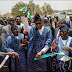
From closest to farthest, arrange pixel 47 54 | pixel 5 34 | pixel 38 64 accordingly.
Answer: pixel 47 54, pixel 38 64, pixel 5 34

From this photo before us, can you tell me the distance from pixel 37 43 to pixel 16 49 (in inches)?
26.2

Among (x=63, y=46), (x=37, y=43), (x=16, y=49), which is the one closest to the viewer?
(x=63, y=46)

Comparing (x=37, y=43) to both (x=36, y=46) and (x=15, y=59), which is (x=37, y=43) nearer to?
(x=36, y=46)

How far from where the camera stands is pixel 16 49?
491 cm

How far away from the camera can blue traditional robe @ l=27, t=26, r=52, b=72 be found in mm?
4684

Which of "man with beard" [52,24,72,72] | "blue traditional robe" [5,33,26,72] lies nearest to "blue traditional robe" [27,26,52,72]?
"blue traditional robe" [5,33,26,72]

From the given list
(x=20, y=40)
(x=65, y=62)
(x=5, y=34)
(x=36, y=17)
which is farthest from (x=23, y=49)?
(x=5, y=34)

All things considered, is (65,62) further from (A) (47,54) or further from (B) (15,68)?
(B) (15,68)

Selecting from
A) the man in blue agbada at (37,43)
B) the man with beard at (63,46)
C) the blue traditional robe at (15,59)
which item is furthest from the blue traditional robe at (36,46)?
the man with beard at (63,46)

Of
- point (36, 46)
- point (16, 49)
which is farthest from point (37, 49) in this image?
point (16, 49)

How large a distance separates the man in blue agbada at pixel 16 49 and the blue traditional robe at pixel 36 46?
259 millimetres

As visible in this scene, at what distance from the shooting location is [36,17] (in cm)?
468

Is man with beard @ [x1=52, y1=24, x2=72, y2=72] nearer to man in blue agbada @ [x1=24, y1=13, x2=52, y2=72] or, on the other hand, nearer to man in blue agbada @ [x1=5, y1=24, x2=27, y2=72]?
man in blue agbada @ [x1=24, y1=13, x2=52, y2=72]

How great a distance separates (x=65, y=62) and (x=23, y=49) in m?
1.38
